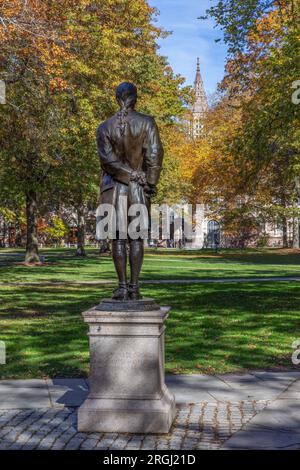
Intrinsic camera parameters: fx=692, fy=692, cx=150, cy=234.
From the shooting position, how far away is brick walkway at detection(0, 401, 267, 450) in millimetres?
5820

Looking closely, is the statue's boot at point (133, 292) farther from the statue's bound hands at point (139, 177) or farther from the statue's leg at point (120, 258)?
the statue's bound hands at point (139, 177)

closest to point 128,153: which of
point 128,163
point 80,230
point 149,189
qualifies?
point 128,163

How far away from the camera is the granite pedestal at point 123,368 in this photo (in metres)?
6.34

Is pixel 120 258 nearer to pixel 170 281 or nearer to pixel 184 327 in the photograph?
pixel 184 327

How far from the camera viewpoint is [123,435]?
6.22m

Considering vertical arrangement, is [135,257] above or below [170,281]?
above

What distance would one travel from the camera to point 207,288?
21656 mm

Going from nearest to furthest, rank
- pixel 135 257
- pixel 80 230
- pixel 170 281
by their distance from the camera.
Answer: pixel 135 257, pixel 170 281, pixel 80 230

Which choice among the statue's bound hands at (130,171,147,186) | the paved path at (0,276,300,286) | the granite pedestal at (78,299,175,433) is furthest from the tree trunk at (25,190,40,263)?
the granite pedestal at (78,299,175,433)

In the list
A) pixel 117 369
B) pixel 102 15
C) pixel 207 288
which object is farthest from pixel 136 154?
pixel 102 15

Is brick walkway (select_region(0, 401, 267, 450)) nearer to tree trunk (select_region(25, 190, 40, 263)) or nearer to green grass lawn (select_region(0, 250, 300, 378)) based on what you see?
green grass lawn (select_region(0, 250, 300, 378))

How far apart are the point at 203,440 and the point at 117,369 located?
42.9 inches

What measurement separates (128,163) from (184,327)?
6.32 meters

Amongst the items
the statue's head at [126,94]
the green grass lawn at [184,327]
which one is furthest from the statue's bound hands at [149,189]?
the green grass lawn at [184,327]
